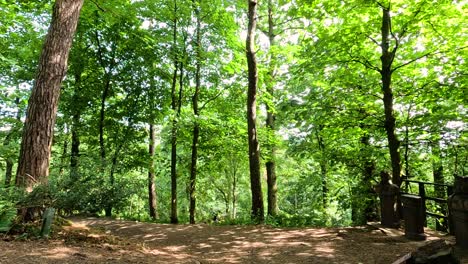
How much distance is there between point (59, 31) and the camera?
646 centimetres

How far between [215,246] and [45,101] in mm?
4493

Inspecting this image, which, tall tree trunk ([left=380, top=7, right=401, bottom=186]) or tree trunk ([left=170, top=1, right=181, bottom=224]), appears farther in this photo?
tree trunk ([left=170, top=1, right=181, bottom=224])

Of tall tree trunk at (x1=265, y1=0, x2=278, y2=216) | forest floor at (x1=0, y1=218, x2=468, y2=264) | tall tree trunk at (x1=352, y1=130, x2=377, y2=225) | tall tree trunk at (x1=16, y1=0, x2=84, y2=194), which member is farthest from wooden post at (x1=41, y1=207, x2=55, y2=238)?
tall tree trunk at (x1=265, y1=0, x2=278, y2=216)

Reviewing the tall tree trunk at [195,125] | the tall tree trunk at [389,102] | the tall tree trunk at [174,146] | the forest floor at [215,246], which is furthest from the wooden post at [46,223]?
the tall tree trunk at [389,102]

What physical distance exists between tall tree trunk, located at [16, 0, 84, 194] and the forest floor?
1.26m

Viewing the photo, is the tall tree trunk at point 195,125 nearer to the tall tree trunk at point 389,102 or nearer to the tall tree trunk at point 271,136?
the tall tree trunk at point 271,136

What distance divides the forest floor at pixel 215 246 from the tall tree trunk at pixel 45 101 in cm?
126

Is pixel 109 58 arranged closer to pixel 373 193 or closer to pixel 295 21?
pixel 295 21

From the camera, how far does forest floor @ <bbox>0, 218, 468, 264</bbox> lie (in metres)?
4.69

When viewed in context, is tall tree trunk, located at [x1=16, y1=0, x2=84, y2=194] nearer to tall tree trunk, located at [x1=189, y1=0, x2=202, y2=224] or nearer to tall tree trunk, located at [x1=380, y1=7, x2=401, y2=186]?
tall tree trunk, located at [x1=189, y1=0, x2=202, y2=224]

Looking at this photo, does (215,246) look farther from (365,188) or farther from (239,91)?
(239,91)

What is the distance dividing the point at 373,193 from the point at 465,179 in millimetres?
4528

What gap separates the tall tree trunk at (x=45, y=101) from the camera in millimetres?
5891

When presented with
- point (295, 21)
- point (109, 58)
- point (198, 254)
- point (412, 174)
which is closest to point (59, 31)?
point (198, 254)
